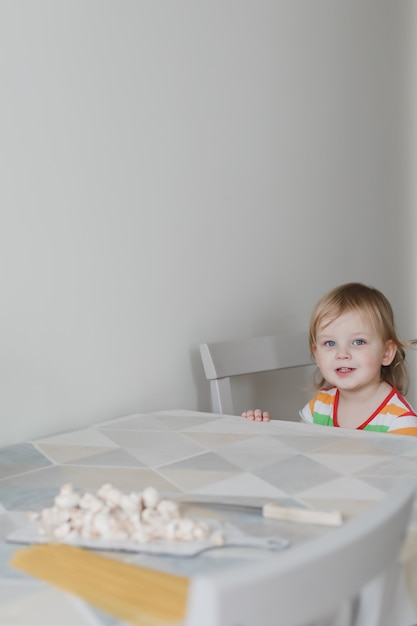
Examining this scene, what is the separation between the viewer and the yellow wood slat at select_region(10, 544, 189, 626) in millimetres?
699

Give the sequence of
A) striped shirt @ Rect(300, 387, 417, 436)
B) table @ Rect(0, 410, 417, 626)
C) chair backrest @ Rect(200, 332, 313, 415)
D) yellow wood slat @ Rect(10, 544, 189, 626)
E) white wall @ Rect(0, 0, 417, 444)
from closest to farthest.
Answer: yellow wood slat @ Rect(10, 544, 189, 626) < table @ Rect(0, 410, 417, 626) < white wall @ Rect(0, 0, 417, 444) < striped shirt @ Rect(300, 387, 417, 436) < chair backrest @ Rect(200, 332, 313, 415)

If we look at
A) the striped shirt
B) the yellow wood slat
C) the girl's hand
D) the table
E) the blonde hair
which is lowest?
the striped shirt

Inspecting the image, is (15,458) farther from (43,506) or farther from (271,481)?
(271,481)

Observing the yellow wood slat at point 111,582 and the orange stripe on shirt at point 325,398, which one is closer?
the yellow wood slat at point 111,582

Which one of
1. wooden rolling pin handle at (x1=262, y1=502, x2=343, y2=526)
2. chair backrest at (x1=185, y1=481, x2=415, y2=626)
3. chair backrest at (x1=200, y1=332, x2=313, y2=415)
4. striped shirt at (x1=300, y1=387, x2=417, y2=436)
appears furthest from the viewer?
chair backrest at (x1=200, y1=332, x2=313, y2=415)

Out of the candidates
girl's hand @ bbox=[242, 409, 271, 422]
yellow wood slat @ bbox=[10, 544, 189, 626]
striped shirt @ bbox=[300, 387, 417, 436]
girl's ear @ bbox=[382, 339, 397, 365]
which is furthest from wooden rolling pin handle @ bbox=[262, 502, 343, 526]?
girl's ear @ bbox=[382, 339, 397, 365]

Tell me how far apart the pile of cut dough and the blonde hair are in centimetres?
92

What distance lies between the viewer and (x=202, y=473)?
1189 mm

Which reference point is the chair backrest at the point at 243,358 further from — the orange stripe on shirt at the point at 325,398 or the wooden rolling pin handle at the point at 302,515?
the wooden rolling pin handle at the point at 302,515

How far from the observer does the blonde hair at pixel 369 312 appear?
180 cm

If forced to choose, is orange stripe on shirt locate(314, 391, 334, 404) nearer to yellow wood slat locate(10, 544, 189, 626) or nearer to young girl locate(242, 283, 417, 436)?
young girl locate(242, 283, 417, 436)

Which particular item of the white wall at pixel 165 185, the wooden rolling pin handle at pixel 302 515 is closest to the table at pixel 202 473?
the wooden rolling pin handle at pixel 302 515

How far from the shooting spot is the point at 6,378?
4.81 ft

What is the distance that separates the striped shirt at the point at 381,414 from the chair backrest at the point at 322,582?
107 centimetres
